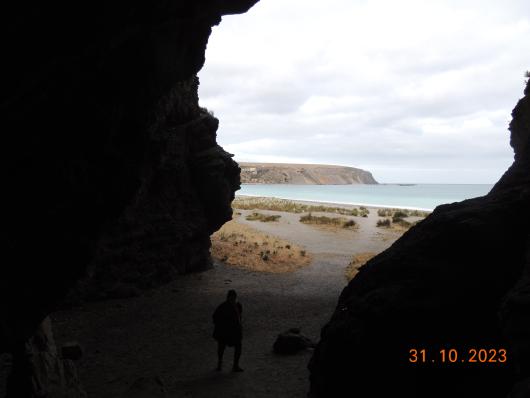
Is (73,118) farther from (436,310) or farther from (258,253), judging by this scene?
(258,253)

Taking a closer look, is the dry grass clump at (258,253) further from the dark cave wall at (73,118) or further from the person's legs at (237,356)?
the dark cave wall at (73,118)

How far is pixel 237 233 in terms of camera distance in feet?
136

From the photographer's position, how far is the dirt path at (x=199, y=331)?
35.5 ft

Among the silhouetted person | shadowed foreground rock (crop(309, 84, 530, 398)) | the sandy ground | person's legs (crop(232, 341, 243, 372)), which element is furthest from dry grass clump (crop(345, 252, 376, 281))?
shadowed foreground rock (crop(309, 84, 530, 398))

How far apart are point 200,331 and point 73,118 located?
34.5 ft

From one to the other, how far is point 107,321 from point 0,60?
41.7ft

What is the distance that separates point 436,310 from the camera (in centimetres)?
764

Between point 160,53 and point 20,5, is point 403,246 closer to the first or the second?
point 160,53

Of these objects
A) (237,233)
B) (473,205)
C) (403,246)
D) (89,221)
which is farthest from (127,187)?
(237,233)

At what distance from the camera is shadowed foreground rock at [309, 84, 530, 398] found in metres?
7.27

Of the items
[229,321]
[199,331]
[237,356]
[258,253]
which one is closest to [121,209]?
[229,321]

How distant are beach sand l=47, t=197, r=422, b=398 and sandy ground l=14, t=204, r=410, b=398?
3 cm
